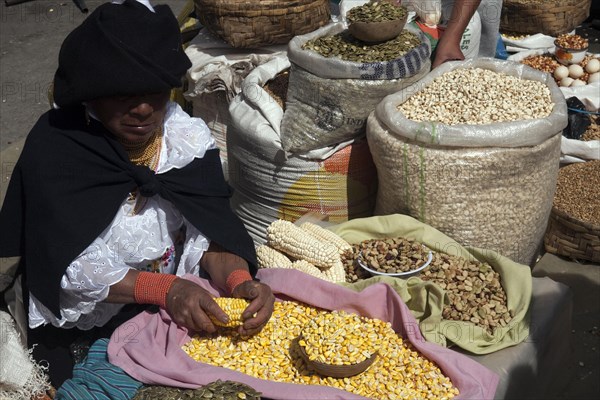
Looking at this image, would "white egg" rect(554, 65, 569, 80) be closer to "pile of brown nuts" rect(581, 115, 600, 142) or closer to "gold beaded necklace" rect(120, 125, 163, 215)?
"pile of brown nuts" rect(581, 115, 600, 142)

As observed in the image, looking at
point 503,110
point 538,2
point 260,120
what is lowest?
point 538,2

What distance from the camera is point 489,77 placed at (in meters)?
3.22

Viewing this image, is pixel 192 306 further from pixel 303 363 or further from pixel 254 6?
pixel 254 6

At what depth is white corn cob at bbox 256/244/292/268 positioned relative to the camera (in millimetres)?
2934

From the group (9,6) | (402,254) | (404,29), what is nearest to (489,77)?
(404,29)

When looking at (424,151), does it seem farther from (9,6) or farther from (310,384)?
(9,6)

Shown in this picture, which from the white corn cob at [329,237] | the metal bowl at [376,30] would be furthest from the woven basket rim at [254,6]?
the white corn cob at [329,237]

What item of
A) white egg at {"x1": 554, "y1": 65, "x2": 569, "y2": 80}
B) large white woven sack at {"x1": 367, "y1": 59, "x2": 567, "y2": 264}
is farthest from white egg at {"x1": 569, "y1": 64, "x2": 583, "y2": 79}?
large white woven sack at {"x1": 367, "y1": 59, "x2": 567, "y2": 264}

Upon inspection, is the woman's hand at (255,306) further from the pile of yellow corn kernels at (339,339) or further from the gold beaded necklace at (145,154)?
the gold beaded necklace at (145,154)

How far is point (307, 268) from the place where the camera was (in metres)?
2.84

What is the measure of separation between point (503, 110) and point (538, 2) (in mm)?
2782

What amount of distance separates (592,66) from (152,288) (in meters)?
3.37

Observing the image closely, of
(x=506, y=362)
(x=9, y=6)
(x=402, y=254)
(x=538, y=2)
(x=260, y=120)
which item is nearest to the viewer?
(x=506, y=362)

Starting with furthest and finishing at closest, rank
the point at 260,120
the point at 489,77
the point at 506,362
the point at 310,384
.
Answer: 1. the point at 260,120
2. the point at 489,77
3. the point at 506,362
4. the point at 310,384
